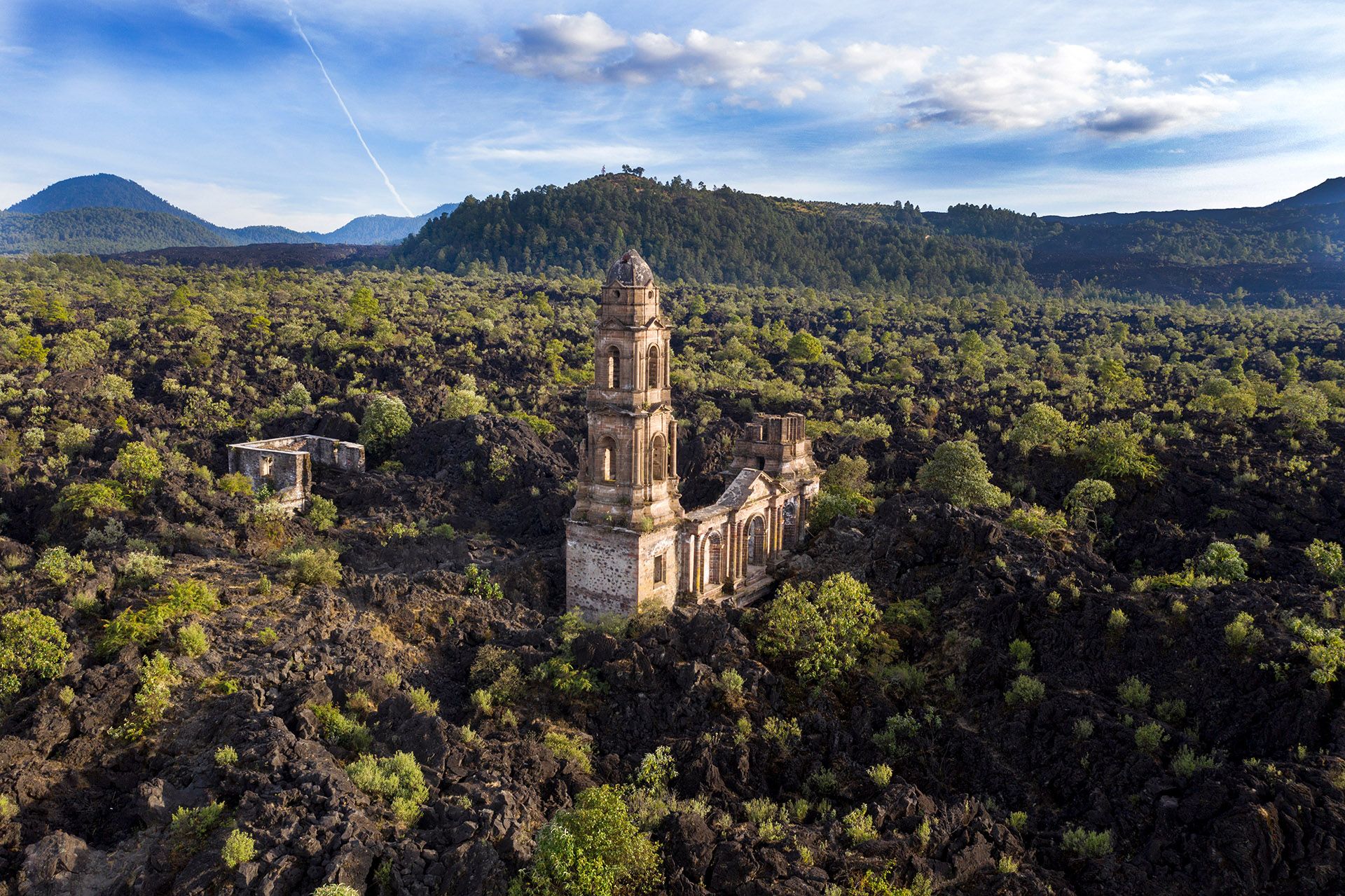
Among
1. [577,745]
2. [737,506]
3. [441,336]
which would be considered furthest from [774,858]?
[441,336]

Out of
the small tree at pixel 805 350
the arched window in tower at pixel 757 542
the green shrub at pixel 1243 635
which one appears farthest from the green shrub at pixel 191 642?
the small tree at pixel 805 350

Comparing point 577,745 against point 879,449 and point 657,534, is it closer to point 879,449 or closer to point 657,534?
point 657,534

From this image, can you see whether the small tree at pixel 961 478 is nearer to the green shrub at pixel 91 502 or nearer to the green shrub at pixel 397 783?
the green shrub at pixel 397 783

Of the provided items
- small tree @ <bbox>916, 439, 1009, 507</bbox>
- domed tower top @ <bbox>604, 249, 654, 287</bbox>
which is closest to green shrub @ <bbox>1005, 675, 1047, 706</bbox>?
domed tower top @ <bbox>604, 249, 654, 287</bbox>

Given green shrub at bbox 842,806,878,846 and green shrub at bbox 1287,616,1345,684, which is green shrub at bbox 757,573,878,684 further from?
green shrub at bbox 1287,616,1345,684

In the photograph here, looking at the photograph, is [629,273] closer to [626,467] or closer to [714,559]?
[626,467]

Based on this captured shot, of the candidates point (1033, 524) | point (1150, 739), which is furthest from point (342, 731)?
point (1033, 524)
